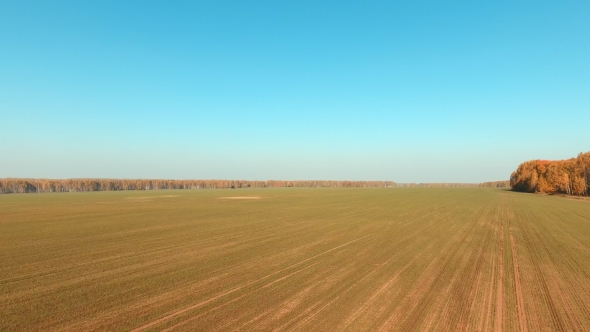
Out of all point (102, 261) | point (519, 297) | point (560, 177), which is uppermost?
point (560, 177)

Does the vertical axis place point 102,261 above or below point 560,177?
below

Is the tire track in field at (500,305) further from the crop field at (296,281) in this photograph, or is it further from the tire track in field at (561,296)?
the tire track in field at (561,296)

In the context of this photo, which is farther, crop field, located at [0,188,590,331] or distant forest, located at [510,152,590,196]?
distant forest, located at [510,152,590,196]

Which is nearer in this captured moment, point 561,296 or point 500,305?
point 500,305

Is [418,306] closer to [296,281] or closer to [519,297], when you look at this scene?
[519,297]

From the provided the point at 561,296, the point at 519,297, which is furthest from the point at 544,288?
the point at 519,297

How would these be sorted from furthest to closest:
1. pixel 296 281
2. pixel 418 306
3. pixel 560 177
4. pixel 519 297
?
pixel 560 177 < pixel 296 281 < pixel 519 297 < pixel 418 306

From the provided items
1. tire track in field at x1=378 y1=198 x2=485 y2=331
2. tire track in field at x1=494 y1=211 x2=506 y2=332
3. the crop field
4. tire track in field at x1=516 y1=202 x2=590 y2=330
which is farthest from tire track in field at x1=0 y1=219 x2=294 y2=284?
tire track in field at x1=516 y1=202 x2=590 y2=330

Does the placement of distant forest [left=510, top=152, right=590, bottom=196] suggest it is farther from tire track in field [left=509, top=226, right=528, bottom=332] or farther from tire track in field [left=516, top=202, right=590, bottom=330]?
tire track in field [left=509, top=226, right=528, bottom=332]

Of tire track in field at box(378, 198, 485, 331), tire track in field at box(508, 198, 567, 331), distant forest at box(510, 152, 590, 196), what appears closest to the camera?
tire track in field at box(378, 198, 485, 331)
